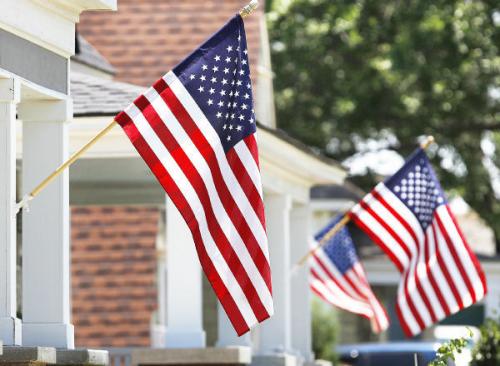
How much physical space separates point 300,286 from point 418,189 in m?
4.14

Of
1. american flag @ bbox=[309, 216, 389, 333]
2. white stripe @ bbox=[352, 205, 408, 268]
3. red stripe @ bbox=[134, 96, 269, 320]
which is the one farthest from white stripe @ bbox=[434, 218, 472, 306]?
red stripe @ bbox=[134, 96, 269, 320]

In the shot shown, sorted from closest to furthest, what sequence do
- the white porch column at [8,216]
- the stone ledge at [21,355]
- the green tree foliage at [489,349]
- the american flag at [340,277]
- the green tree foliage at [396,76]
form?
the stone ledge at [21,355]
the white porch column at [8,216]
the green tree foliage at [489,349]
the american flag at [340,277]
the green tree foliage at [396,76]

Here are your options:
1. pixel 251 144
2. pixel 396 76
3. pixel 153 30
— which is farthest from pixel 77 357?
pixel 396 76

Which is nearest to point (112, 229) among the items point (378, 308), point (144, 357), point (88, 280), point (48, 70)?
point (88, 280)

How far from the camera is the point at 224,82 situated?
13844 millimetres

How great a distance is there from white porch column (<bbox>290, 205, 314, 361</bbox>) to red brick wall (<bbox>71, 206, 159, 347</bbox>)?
372 cm

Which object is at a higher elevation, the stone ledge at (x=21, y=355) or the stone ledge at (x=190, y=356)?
the stone ledge at (x=190, y=356)

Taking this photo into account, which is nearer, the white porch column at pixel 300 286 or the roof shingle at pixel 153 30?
the white porch column at pixel 300 286

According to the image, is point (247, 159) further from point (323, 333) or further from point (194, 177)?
point (323, 333)

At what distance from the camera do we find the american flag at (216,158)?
44.3ft

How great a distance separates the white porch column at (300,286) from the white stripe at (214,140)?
10.4 m

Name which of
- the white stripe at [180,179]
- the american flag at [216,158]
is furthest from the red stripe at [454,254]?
the white stripe at [180,179]

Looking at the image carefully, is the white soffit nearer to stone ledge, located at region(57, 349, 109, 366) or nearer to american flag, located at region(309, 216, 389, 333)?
stone ledge, located at region(57, 349, 109, 366)

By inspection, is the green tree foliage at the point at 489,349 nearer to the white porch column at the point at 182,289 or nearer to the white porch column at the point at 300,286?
the white porch column at the point at 300,286
